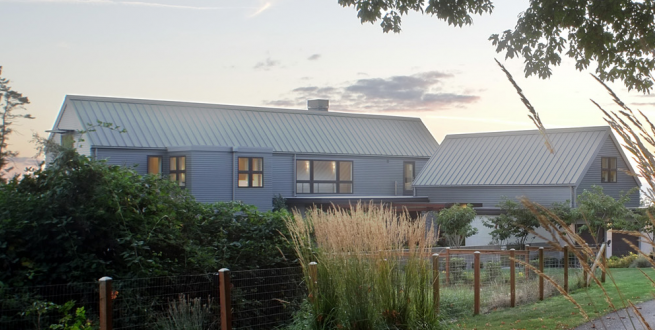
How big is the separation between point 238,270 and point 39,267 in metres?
2.55

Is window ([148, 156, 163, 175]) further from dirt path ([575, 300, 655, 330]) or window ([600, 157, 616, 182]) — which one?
dirt path ([575, 300, 655, 330])

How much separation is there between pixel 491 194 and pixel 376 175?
6.30 m

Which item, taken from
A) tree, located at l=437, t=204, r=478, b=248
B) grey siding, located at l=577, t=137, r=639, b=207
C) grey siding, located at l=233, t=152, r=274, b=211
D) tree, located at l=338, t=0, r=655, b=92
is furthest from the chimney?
tree, located at l=338, t=0, r=655, b=92

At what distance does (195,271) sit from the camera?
8.50 metres

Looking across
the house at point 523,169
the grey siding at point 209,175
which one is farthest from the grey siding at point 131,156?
the house at point 523,169

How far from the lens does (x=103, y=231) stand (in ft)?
26.1

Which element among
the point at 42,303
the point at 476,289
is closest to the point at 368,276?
the point at 42,303

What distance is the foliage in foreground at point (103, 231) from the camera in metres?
7.62

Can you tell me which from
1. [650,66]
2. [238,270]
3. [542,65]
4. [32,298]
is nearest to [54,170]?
[32,298]

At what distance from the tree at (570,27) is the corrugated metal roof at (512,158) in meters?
15.1

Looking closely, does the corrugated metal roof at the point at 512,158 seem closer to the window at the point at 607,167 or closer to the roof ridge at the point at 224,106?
the window at the point at 607,167

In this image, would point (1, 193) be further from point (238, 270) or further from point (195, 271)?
point (238, 270)

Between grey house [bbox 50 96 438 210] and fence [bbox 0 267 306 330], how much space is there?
55.0 feet

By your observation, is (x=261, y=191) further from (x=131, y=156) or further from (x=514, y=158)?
(x=514, y=158)
